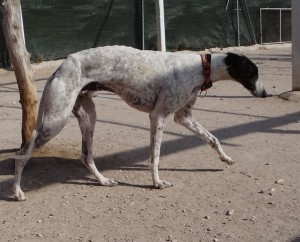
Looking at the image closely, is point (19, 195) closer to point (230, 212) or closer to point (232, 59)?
point (230, 212)

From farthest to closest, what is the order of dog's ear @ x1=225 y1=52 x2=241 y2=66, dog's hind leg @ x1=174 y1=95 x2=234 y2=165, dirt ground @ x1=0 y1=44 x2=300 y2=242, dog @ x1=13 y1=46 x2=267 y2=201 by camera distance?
dog's hind leg @ x1=174 y1=95 x2=234 y2=165
dog's ear @ x1=225 y1=52 x2=241 y2=66
dog @ x1=13 y1=46 x2=267 y2=201
dirt ground @ x1=0 y1=44 x2=300 y2=242

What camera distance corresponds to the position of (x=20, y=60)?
5211 millimetres

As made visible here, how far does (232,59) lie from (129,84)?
36.9 inches

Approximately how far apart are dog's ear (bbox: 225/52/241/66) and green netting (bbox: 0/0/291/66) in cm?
936

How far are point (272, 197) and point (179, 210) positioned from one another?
2.56 feet

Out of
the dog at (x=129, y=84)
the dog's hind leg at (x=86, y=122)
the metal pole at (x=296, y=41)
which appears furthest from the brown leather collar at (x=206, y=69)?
the metal pole at (x=296, y=41)

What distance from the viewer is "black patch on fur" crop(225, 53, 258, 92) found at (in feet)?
15.5

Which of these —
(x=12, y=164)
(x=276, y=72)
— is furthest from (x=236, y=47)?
(x=12, y=164)

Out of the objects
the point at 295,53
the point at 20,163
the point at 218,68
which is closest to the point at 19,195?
the point at 20,163

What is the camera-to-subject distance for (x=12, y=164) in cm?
530

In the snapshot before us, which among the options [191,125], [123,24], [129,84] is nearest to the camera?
[129,84]

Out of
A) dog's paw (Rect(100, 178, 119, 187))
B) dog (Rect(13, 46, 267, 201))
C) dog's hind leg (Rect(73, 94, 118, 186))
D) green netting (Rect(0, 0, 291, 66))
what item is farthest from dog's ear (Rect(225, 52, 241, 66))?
green netting (Rect(0, 0, 291, 66))

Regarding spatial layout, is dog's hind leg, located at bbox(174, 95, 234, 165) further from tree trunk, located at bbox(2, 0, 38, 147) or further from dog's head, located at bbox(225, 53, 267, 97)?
tree trunk, located at bbox(2, 0, 38, 147)

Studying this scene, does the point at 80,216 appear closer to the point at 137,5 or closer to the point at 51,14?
the point at 51,14
